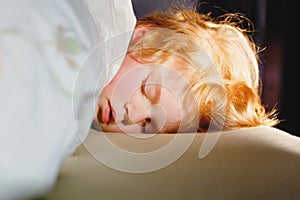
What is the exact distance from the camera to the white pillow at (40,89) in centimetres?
43

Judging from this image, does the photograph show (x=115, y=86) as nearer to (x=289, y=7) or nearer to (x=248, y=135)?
(x=248, y=135)

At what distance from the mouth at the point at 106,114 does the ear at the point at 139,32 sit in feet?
0.46

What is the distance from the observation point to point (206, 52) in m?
0.89

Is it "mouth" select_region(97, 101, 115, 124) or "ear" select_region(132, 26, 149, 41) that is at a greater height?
"ear" select_region(132, 26, 149, 41)

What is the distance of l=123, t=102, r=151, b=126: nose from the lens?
30.8 inches

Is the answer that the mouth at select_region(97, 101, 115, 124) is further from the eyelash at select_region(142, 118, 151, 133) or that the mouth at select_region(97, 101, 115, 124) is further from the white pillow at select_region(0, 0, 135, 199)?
the white pillow at select_region(0, 0, 135, 199)

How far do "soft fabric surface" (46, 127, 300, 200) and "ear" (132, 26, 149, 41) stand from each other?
0.88 ft

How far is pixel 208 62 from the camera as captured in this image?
869 millimetres

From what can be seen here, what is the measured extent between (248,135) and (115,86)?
0.22 metres

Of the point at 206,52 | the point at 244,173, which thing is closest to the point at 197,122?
the point at 206,52

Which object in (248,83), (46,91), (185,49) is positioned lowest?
(248,83)

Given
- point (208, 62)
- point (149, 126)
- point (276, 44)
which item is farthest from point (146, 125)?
point (276, 44)

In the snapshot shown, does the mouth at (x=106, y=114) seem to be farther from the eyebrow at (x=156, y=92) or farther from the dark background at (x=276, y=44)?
the dark background at (x=276, y=44)

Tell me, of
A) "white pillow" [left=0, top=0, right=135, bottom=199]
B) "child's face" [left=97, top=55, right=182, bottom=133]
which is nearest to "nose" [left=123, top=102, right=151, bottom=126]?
"child's face" [left=97, top=55, right=182, bottom=133]
